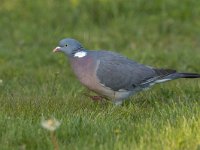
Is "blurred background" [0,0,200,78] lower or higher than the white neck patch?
lower

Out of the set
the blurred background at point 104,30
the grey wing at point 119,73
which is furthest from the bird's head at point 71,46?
the blurred background at point 104,30

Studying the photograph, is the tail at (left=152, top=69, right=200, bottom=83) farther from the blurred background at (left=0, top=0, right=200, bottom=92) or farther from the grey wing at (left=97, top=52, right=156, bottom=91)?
the blurred background at (left=0, top=0, right=200, bottom=92)

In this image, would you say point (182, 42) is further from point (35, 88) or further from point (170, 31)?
point (35, 88)

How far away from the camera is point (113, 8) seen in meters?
11.6

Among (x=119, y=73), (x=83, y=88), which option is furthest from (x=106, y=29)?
(x=119, y=73)

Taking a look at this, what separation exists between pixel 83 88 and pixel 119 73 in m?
1.10

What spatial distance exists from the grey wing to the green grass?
22 cm

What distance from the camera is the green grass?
16.7 ft

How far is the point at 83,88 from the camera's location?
25.6 feet

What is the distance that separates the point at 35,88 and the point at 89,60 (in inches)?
49.6

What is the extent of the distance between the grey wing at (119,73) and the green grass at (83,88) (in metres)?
0.22

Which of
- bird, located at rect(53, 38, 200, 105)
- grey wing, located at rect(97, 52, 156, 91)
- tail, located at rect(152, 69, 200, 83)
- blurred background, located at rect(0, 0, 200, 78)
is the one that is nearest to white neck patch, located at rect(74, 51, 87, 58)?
bird, located at rect(53, 38, 200, 105)

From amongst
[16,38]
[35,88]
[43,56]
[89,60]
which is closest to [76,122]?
[89,60]

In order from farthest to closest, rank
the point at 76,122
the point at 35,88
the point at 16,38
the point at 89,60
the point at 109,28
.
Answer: the point at 109,28, the point at 16,38, the point at 35,88, the point at 89,60, the point at 76,122
